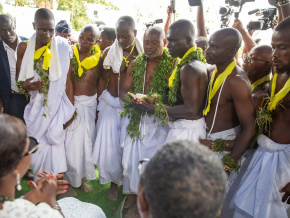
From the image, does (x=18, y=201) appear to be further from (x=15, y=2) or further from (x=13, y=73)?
(x=15, y=2)

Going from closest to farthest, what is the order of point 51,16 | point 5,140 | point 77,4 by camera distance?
point 5,140, point 51,16, point 77,4

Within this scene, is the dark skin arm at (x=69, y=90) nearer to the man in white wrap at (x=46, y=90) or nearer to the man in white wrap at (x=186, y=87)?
the man in white wrap at (x=46, y=90)

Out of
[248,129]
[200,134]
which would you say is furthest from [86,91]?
[248,129]

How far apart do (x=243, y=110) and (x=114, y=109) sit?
1903 mm

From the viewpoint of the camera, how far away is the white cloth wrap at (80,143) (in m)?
3.79

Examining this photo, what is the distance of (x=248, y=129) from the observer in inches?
103

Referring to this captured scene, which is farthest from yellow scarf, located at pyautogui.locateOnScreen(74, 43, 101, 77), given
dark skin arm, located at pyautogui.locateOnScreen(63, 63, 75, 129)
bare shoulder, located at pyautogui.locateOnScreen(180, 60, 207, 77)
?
bare shoulder, located at pyautogui.locateOnScreen(180, 60, 207, 77)

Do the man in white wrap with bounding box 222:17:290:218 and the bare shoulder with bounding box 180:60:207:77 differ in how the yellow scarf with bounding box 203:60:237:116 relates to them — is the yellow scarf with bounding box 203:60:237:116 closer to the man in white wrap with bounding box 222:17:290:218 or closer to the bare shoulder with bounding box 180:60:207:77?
the bare shoulder with bounding box 180:60:207:77

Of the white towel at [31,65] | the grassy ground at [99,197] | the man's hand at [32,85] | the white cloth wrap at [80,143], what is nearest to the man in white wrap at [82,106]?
the white cloth wrap at [80,143]

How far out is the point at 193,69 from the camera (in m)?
2.75

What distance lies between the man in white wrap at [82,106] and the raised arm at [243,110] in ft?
6.78

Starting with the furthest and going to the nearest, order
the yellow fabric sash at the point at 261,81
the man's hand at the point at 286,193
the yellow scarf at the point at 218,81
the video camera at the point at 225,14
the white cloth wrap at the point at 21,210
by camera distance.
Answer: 1. the video camera at the point at 225,14
2. the yellow fabric sash at the point at 261,81
3. the yellow scarf at the point at 218,81
4. the man's hand at the point at 286,193
5. the white cloth wrap at the point at 21,210

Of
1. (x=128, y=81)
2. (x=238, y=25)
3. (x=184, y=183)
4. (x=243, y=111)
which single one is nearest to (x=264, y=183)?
(x=243, y=111)

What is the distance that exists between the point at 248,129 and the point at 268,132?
0.69 feet
